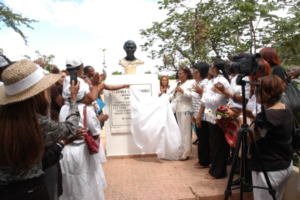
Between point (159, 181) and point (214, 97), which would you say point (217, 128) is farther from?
point (159, 181)

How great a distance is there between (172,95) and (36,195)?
13.0 feet

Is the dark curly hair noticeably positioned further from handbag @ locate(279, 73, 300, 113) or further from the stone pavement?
the stone pavement

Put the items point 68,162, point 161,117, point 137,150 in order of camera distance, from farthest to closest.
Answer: point 137,150, point 161,117, point 68,162

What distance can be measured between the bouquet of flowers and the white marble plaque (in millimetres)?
2296

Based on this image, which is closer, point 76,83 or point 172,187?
point 76,83

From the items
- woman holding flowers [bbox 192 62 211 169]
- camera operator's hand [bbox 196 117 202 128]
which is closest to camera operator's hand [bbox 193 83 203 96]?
woman holding flowers [bbox 192 62 211 169]

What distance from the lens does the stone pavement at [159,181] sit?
3.30 metres

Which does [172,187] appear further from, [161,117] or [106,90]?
[106,90]

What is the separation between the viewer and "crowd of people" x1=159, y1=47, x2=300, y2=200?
2125 millimetres

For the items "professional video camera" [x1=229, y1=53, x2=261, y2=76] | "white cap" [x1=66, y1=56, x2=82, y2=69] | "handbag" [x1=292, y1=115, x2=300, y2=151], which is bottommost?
"handbag" [x1=292, y1=115, x2=300, y2=151]

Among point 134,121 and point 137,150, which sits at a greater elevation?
point 134,121

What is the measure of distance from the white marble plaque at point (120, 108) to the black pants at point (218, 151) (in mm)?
1840

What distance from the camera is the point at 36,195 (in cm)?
152

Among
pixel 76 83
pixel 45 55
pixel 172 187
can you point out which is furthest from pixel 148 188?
pixel 45 55
